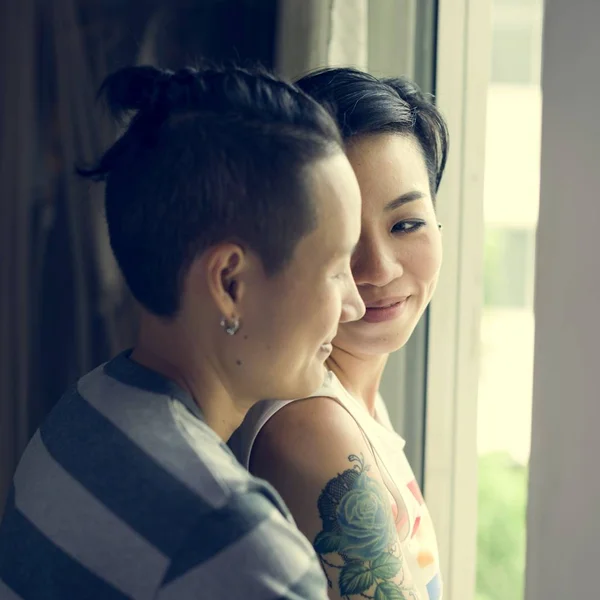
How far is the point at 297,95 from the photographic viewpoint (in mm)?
688

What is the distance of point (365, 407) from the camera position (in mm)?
1071

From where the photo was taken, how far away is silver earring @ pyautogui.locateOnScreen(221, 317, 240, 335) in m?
0.67

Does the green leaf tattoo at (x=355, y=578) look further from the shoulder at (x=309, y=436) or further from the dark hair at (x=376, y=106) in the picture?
the dark hair at (x=376, y=106)

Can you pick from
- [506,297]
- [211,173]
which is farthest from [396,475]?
[506,297]

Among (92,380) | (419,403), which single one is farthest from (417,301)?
(419,403)

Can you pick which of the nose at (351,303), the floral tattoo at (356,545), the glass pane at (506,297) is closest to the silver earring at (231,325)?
the nose at (351,303)

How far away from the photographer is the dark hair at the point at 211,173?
640mm

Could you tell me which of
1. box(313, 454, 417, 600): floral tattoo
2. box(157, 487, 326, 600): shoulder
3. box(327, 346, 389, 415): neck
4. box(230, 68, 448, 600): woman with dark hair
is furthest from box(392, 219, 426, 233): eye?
box(157, 487, 326, 600): shoulder

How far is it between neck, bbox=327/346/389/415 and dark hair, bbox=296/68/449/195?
233 mm

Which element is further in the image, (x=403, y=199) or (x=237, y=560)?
(x=403, y=199)

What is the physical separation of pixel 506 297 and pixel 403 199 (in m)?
2.90

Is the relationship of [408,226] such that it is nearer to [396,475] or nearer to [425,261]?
[425,261]

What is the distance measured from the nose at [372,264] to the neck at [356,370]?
0.14 m

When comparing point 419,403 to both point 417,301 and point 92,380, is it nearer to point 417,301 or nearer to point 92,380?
point 417,301
